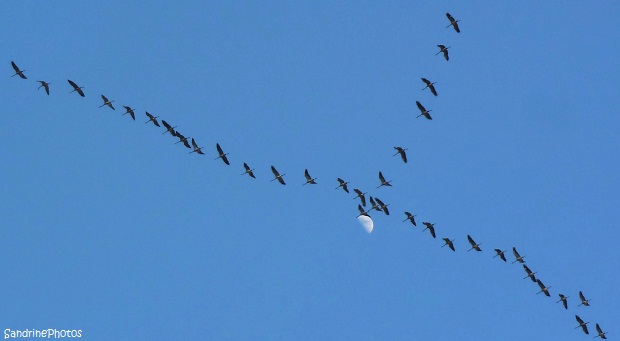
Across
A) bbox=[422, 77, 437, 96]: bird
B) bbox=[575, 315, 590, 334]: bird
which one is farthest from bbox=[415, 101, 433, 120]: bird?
bbox=[575, 315, 590, 334]: bird

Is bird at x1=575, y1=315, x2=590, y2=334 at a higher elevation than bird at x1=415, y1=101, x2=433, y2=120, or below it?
below

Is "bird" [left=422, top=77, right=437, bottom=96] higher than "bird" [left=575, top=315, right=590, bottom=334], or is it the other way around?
"bird" [left=422, top=77, right=437, bottom=96]

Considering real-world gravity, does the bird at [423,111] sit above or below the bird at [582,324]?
above

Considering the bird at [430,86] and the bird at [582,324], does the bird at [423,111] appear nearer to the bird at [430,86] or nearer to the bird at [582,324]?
the bird at [430,86]

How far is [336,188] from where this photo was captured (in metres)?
120

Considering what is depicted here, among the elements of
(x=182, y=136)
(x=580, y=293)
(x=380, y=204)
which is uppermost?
(x=182, y=136)

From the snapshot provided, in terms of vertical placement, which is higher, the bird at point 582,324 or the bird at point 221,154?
the bird at point 221,154

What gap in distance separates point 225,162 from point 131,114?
1147 cm

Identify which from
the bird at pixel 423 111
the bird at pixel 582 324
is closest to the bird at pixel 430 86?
the bird at pixel 423 111

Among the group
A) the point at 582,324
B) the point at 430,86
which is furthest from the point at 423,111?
the point at 582,324

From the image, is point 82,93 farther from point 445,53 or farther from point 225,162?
point 445,53

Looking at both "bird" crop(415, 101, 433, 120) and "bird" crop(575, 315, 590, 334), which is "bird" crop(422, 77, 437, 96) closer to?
"bird" crop(415, 101, 433, 120)

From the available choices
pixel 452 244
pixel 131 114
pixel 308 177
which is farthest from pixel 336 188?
pixel 131 114

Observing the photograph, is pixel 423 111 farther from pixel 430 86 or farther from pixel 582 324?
pixel 582 324
